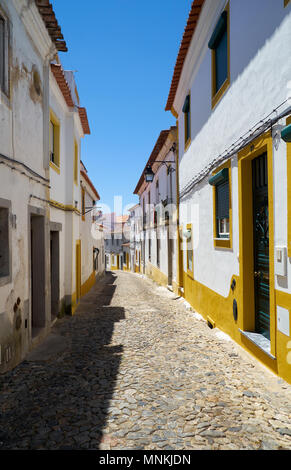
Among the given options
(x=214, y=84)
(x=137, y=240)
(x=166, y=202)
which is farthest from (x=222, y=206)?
(x=137, y=240)

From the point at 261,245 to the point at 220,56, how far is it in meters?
3.95

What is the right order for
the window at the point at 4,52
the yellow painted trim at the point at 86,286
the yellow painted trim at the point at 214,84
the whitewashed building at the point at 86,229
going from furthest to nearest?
the whitewashed building at the point at 86,229, the yellow painted trim at the point at 86,286, the yellow painted trim at the point at 214,84, the window at the point at 4,52

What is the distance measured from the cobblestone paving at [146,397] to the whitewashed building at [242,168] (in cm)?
50

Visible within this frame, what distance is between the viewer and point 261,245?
4.70 metres

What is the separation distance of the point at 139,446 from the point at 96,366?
206 cm

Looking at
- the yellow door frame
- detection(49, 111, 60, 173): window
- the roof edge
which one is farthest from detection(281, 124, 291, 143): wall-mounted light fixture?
detection(49, 111, 60, 173): window

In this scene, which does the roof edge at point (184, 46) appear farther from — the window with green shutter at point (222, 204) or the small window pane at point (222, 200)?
the small window pane at point (222, 200)

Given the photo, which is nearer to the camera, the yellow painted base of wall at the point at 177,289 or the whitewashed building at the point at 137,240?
the yellow painted base of wall at the point at 177,289

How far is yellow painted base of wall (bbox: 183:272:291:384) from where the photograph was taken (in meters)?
3.59

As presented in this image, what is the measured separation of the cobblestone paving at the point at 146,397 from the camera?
2771mm

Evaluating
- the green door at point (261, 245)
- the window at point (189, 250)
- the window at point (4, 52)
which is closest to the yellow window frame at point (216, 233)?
the green door at point (261, 245)

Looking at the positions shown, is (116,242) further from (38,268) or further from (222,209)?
(222,209)

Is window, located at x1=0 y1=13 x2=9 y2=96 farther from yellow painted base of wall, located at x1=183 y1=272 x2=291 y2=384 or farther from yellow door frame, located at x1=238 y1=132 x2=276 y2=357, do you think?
yellow painted base of wall, located at x1=183 y1=272 x2=291 y2=384

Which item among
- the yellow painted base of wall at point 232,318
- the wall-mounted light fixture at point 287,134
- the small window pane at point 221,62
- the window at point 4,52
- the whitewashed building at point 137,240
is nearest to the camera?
the wall-mounted light fixture at point 287,134
